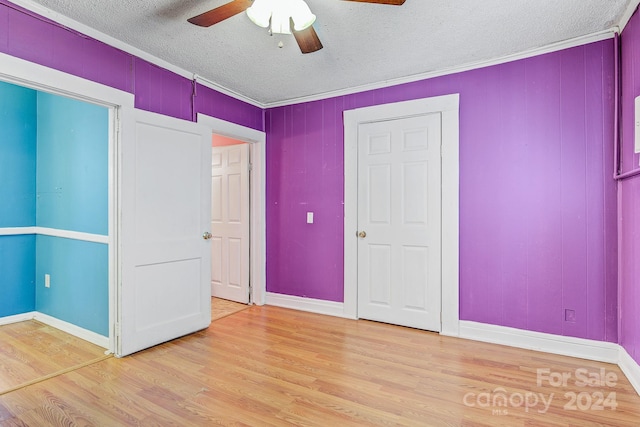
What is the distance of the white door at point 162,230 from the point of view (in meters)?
2.72

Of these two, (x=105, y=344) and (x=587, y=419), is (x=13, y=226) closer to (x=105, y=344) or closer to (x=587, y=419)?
(x=105, y=344)

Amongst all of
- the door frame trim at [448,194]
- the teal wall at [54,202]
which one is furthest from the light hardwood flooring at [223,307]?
the door frame trim at [448,194]

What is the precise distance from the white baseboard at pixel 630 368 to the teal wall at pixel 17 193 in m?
5.26

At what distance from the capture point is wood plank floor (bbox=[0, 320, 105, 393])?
7.98ft

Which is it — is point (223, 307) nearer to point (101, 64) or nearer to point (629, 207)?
point (101, 64)

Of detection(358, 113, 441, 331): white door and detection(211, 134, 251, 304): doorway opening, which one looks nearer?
detection(358, 113, 441, 331): white door

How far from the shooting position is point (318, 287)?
398cm

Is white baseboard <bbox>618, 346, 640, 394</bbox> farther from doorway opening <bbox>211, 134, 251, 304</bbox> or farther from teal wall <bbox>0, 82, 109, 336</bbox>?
teal wall <bbox>0, 82, 109, 336</bbox>

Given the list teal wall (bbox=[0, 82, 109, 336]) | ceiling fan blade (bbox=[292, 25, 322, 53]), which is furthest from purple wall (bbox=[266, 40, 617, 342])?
teal wall (bbox=[0, 82, 109, 336])

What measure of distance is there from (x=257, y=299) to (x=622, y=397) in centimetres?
338

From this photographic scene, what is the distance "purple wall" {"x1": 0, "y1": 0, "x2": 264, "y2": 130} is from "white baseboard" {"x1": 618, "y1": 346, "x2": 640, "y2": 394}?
3972mm

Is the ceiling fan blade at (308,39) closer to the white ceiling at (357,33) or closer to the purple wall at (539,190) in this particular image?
the white ceiling at (357,33)

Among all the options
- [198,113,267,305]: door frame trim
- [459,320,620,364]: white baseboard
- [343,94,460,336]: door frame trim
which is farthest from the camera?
[198,113,267,305]: door frame trim

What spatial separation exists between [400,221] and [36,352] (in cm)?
334
